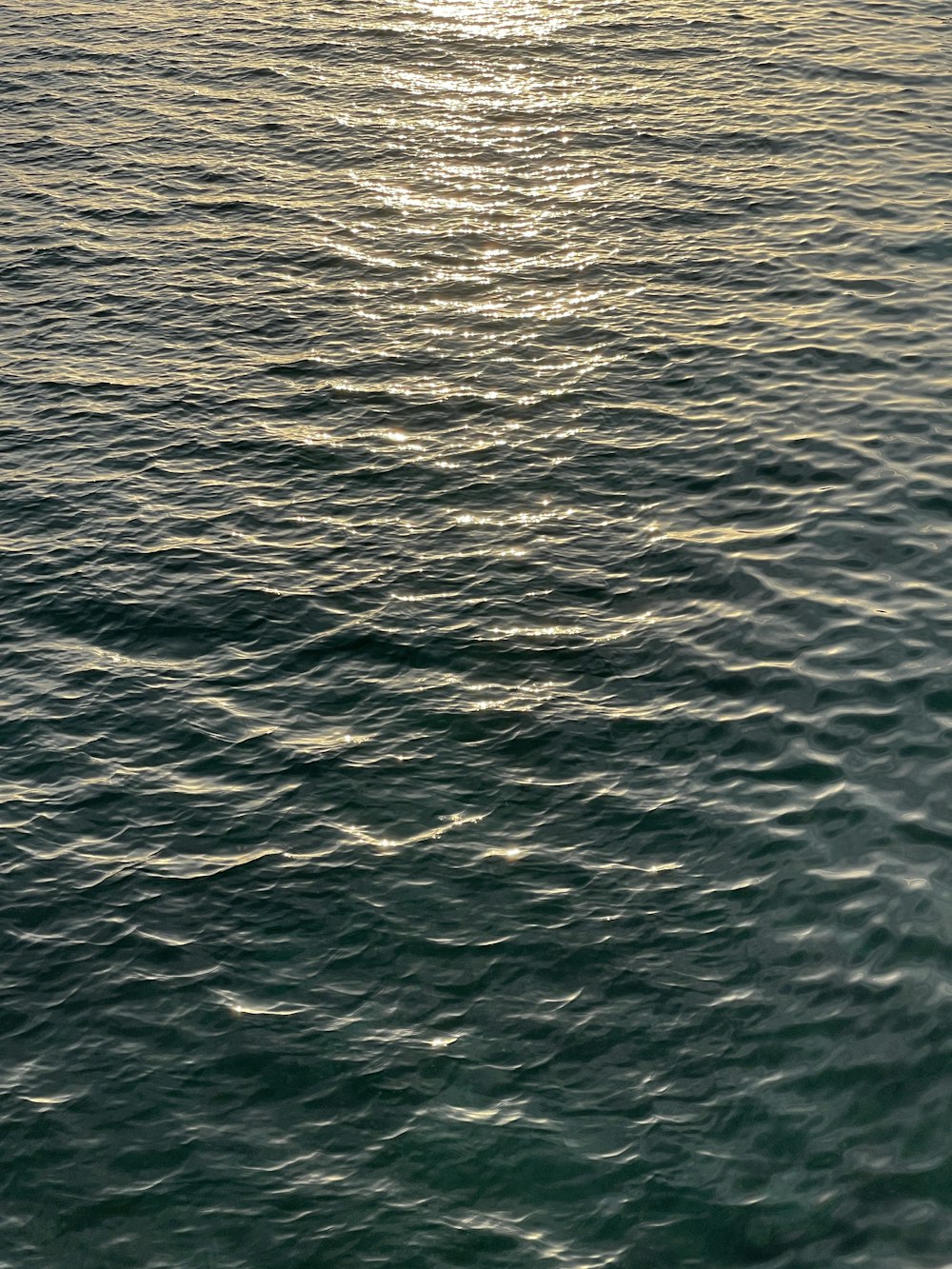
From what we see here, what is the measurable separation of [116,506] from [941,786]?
80.1 feet

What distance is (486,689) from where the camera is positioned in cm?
3456

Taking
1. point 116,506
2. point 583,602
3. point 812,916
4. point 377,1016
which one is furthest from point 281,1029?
point 116,506

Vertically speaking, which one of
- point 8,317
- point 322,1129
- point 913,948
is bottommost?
point 322,1129

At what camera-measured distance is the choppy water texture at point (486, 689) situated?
974 inches

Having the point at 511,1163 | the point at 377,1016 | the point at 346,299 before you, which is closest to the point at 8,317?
the point at 346,299

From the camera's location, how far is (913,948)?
27.4 m

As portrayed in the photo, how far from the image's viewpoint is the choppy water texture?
24.7m

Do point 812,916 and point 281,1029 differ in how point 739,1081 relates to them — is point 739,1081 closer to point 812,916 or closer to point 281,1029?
point 812,916

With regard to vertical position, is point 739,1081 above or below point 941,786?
below

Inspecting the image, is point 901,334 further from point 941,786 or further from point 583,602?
point 941,786

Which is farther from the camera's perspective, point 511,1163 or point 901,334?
point 901,334

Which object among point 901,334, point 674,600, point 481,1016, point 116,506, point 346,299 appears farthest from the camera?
point 346,299

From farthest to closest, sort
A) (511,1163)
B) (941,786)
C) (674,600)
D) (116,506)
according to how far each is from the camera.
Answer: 1. (116,506)
2. (674,600)
3. (941,786)
4. (511,1163)

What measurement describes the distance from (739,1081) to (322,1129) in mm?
7365
